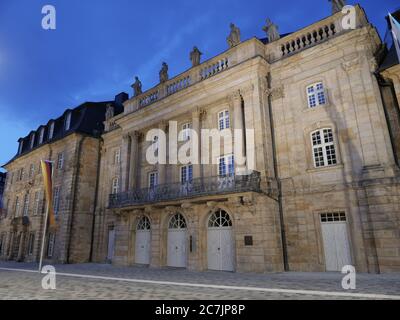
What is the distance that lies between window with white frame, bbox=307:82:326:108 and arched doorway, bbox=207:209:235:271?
283 inches

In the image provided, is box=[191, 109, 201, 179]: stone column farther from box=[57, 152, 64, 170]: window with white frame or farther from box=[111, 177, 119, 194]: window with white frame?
box=[57, 152, 64, 170]: window with white frame

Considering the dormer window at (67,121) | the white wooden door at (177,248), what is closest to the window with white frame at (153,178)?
the white wooden door at (177,248)

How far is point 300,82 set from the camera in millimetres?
14969

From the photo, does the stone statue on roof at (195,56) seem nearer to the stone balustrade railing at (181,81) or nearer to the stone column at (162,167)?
the stone balustrade railing at (181,81)

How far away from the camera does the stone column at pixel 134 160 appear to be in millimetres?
20656

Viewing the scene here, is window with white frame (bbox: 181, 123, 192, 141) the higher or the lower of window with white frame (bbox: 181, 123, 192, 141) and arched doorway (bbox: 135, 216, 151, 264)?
the higher

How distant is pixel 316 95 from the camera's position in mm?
14453

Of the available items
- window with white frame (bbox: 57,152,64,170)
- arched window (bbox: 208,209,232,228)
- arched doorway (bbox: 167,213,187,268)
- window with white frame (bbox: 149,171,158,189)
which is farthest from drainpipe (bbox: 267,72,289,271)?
window with white frame (bbox: 57,152,64,170)

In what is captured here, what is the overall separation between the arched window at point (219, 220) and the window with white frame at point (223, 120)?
4.97 meters

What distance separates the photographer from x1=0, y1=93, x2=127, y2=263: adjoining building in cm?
2328
